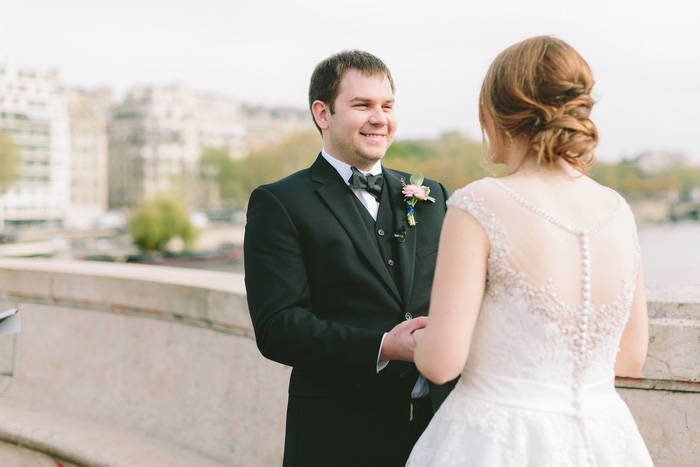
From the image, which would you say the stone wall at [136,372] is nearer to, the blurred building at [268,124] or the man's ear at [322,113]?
the man's ear at [322,113]

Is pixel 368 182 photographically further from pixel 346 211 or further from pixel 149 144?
pixel 149 144

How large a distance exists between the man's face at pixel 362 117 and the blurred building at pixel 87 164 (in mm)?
81607

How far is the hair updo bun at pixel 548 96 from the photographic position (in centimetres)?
150

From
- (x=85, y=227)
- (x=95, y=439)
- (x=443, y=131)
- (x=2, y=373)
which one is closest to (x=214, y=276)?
(x=95, y=439)

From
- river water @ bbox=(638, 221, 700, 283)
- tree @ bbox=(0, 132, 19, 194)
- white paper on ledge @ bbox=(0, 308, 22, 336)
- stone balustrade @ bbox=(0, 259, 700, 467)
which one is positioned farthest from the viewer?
tree @ bbox=(0, 132, 19, 194)

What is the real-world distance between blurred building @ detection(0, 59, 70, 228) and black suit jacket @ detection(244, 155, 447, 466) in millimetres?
74900

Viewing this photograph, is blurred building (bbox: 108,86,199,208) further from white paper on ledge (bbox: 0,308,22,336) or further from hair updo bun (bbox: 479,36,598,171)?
hair updo bun (bbox: 479,36,598,171)

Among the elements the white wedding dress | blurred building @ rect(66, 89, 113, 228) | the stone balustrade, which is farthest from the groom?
blurred building @ rect(66, 89, 113, 228)

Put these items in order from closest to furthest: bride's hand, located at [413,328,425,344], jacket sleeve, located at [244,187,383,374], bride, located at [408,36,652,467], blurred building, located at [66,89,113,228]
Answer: bride, located at [408,36,652,467]
bride's hand, located at [413,328,425,344]
jacket sleeve, located at [244,187,383,374]
blurred building, located at [66,89,113,228]

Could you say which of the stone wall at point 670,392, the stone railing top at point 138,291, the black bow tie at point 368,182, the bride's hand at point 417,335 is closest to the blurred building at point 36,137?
the stone railing top at point 138,291

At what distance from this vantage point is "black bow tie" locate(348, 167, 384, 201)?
221 cm

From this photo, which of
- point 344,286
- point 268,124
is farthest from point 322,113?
point 268,124

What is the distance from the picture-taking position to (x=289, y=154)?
76562 millimetres

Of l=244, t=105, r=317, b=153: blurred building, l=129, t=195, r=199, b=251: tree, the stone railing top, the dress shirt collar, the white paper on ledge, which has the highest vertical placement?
l=244, t=105, r=317, b=153: blurred building
